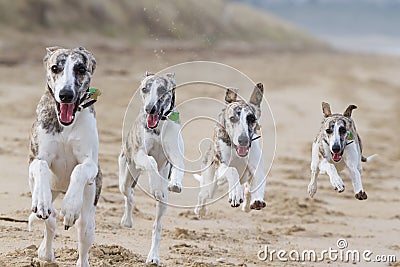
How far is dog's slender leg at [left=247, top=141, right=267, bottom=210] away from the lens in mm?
5952

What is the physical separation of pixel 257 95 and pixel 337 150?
26.3 inches

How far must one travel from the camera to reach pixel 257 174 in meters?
6.08

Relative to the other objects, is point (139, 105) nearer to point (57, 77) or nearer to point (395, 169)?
point (57, 77)

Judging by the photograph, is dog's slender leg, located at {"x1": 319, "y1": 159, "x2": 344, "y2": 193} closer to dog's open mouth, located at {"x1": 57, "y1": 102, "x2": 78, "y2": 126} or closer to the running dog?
the running dog

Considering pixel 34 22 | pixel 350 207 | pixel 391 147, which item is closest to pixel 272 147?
pixel 350 207

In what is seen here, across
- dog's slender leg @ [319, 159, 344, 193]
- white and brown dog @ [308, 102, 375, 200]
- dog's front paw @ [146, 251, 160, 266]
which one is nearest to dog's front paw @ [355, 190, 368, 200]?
white and brown dog @ [308, 102, 375, 200]

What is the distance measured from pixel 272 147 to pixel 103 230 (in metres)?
3.21

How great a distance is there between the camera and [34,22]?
41.1 meters

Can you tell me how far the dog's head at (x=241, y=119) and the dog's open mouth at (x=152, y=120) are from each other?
1.62 ft

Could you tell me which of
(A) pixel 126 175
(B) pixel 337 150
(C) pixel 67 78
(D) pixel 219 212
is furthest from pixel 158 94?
(D) pixel 219 212

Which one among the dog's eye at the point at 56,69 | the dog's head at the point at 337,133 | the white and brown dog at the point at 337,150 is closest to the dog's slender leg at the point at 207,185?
the white and brown dog at the point at 337,150

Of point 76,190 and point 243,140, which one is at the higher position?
point 243,140

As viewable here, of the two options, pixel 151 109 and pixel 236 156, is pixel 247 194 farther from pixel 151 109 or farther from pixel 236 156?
pixel 151 109

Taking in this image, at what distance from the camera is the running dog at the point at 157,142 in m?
5.91
